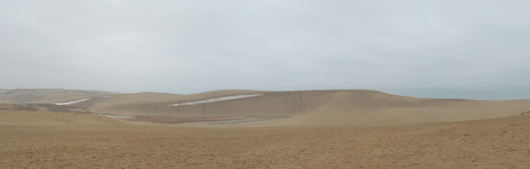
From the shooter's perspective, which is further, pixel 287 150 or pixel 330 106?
pixel 330 106

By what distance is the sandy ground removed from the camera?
907 centimetres

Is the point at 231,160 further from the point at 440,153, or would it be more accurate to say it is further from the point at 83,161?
the point at 440,153

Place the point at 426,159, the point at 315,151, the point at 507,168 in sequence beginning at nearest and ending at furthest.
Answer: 1. the point at 507,168
2. the point at 426,159
3. the point at 315,151

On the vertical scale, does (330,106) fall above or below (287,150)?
above

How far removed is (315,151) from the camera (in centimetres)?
1165

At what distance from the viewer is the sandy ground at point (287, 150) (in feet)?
29.8

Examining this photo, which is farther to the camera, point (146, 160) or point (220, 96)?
point (220, 96)

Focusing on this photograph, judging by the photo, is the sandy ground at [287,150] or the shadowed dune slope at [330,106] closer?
the sandy ground at [287,150]

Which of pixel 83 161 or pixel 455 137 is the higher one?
pixel 455 137

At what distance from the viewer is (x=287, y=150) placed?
12.0 metres

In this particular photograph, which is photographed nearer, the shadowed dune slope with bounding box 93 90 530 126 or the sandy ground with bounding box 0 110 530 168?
the sandy ground with bounding box 0 110 530 168

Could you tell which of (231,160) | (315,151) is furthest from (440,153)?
(231,160)

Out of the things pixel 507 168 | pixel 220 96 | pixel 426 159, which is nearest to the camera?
pixel 507 168

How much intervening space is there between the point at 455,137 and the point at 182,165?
11.7 m
